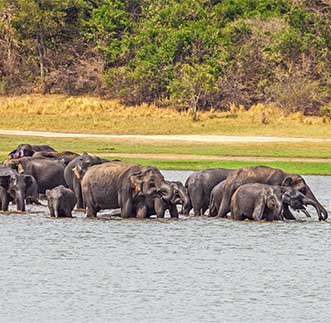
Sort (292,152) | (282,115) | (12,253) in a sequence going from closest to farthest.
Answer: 1. (12,253)
2. (292,152)
3. (282,115)

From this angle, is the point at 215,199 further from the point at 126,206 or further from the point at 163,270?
the point at 163,270

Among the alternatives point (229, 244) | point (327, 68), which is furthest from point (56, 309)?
point (327, 68)

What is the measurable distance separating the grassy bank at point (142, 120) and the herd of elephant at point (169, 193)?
944 inches

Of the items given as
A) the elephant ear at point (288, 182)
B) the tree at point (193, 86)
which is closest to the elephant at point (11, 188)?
the elephant ear at point (288, 182)

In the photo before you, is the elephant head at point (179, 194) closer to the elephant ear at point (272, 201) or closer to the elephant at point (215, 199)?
the elephant at point (215, 199)

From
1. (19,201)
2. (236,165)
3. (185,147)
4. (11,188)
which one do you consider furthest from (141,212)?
(185,147)

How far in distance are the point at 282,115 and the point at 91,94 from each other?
10.9m

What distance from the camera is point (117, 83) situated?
2376 inches

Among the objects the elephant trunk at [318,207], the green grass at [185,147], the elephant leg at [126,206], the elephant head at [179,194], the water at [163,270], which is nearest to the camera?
the water at [163,270]

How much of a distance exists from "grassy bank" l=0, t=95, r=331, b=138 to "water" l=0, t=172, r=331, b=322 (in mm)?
26223

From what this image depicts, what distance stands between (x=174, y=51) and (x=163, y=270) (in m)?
40.7

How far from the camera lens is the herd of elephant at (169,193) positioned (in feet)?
79.6

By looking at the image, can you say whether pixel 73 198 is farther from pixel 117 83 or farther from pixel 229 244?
pixel 117 83

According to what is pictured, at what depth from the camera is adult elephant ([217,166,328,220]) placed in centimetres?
2506
